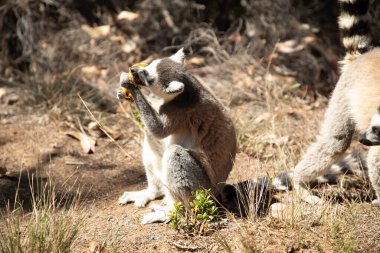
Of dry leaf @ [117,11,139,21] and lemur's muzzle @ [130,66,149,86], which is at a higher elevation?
lemur's muzzle @ [130,66,149,86]

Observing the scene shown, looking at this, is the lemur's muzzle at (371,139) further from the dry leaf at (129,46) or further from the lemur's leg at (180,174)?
the dry leaf at (129,46)

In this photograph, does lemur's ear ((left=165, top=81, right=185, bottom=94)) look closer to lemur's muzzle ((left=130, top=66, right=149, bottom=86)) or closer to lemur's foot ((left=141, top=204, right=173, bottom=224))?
lemur's muzzle ((left=130, top=66, right=149, bottom=86))

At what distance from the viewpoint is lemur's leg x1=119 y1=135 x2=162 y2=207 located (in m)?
5.02

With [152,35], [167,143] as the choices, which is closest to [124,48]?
[152,35]

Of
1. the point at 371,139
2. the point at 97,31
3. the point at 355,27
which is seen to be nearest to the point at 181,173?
the point at 371,139

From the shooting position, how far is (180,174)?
14.9 feet

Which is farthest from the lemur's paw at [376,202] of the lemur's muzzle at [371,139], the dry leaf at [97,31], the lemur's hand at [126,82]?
the dry leaf at [97,31]

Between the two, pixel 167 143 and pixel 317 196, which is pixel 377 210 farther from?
pixel 167 143

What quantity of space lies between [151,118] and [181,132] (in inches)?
15.1

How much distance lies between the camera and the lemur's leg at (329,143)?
193 inches

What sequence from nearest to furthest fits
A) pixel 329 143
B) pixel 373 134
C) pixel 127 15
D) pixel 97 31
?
1. pixel 373 134
2. pixel 329 143
3. pixel 127 15
4. pixel 97 31

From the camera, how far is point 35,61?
8.59 metres

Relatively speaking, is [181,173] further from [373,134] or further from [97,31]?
[97,31]

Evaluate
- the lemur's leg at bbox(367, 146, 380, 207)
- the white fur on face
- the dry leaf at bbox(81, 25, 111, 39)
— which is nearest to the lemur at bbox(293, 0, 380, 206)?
the lemur's leg at bbox(367, 146, 380, 207)
